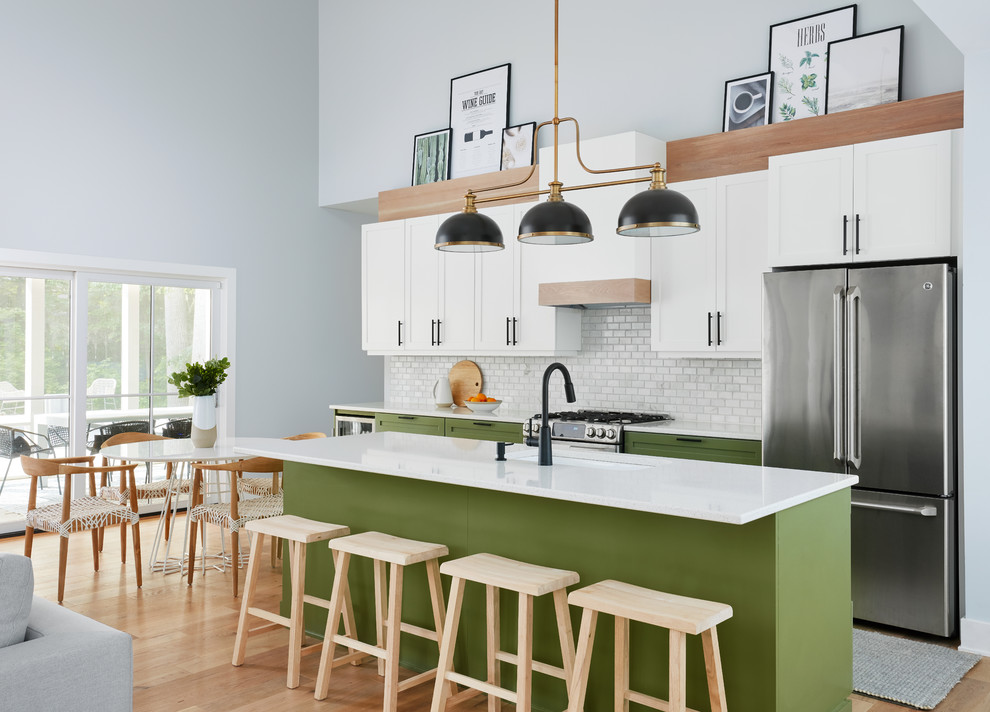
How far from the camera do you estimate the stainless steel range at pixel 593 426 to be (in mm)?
4872

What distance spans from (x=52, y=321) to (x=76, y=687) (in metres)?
4.88

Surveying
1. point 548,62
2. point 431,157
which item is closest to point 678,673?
point 548,62

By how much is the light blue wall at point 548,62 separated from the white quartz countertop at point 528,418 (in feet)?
6.55

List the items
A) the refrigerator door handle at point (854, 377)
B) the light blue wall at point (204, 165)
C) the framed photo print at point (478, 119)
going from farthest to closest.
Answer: the framed photo print at point (478, 119)
the light blue wall at point (204, 165)
the refrigerator door handle at point (854, 377)

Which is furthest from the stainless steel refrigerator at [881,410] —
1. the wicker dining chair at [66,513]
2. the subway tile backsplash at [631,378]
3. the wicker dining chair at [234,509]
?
the wicker dining chair at [66,513]

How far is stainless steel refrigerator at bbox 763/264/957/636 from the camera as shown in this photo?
3906mm

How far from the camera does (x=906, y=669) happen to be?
356 centimetres

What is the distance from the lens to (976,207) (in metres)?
3.77

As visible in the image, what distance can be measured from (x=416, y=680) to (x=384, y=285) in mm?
4284

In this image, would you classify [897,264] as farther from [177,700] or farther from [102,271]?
[102,271]

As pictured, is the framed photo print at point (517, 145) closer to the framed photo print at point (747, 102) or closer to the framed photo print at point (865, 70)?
the framed photo print at point (747, 102)

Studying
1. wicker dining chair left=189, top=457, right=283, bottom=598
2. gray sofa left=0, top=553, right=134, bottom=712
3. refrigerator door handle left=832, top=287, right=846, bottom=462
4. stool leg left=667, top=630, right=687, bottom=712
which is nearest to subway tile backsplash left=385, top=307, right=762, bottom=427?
refrigerator door handle left=832, top=287, right=846, bottom=462

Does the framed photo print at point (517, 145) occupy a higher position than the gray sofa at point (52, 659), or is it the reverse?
the framed photo print at point (517, 145)

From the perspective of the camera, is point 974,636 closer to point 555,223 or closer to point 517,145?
point 555,223
